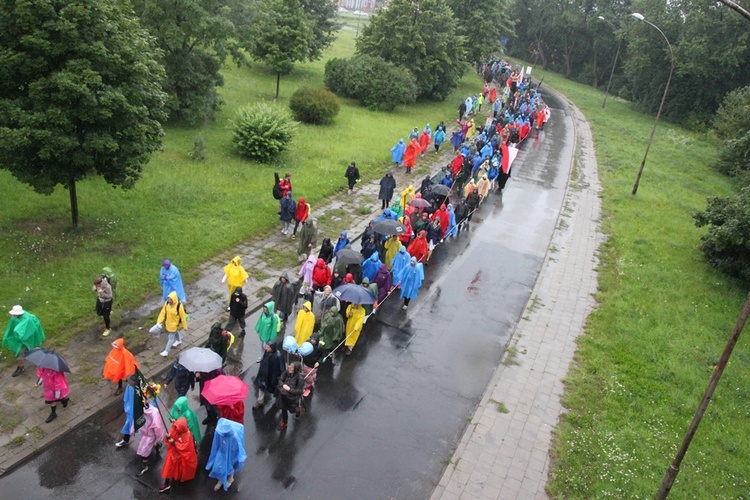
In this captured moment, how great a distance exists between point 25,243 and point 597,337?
13.7 m

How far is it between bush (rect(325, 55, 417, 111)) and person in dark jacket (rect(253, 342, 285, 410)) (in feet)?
81.9

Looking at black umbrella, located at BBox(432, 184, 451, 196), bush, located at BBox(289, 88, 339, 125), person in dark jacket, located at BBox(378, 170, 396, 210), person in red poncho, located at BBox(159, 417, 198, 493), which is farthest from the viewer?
bush, located at BBox(289, 88, 339, 125)

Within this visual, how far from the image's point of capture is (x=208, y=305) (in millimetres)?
12031

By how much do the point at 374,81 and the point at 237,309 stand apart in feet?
78.1

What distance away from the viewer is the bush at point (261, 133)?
66.9ft

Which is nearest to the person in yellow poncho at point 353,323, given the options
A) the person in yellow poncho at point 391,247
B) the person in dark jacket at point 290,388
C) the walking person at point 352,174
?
the person in dark jacket at point 290,388

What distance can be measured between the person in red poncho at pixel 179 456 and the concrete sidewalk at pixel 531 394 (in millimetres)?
3626

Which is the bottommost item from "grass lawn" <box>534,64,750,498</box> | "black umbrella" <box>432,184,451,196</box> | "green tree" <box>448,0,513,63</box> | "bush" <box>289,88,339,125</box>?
"grass lawn" <box>534,64,750,498</box>

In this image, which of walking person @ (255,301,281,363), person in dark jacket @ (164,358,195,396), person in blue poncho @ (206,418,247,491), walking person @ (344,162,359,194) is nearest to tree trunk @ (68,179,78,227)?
walking person @ (255,301,281,363)

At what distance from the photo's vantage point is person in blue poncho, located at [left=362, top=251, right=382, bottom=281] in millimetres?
12594

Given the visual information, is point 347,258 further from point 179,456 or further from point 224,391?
point 179,456

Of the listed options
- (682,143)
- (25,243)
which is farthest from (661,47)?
(25,243)

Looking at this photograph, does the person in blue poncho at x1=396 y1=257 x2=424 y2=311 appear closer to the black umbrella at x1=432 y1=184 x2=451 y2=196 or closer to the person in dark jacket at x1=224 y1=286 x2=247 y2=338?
the person in dark jacket at x1=224 y1=286 x2=247 y2=338

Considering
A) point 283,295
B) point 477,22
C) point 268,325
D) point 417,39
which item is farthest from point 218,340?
point 477,22
